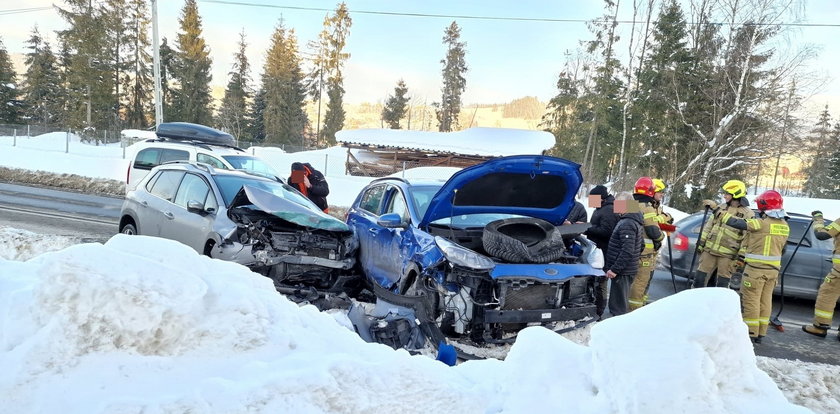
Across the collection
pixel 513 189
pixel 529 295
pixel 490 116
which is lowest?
pixel 529 295

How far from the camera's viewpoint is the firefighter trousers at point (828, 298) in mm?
6086

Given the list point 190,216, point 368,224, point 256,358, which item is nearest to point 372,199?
point 368,224

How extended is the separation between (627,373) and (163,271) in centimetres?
204

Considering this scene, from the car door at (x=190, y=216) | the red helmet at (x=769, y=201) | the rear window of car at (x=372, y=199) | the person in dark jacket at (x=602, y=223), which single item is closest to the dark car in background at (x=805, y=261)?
the red helmet at (x=769, y=201)

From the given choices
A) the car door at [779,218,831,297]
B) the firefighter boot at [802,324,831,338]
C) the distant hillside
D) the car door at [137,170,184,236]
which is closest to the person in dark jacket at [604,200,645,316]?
the firefighter boot at [802,324,831,338]

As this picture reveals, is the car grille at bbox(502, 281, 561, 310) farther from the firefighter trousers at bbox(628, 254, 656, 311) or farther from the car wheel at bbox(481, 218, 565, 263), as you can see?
the firefighter trousers at bbox(628, 254, 656, 311)

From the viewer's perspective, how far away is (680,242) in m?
8.20

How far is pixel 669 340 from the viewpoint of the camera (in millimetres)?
2025

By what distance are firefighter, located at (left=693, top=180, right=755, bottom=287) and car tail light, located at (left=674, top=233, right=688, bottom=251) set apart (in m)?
1.51

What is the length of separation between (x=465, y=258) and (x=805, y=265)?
644cm

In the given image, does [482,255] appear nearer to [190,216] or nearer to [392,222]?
[392,222]

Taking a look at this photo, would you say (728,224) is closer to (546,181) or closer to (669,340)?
(546,181)

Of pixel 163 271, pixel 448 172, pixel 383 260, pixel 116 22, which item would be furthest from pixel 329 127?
pixel 163 271

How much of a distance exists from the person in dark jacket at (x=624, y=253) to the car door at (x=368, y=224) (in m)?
2.61
